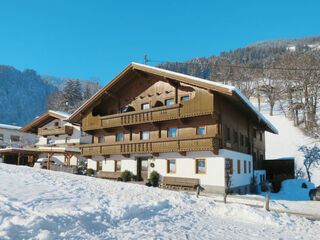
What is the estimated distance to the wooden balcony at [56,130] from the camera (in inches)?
1482

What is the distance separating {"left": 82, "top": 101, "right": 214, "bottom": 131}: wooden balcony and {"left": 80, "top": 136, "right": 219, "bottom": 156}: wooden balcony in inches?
75.9

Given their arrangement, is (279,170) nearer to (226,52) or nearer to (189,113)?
(189,113)

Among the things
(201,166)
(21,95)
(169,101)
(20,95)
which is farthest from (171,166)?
(21,95)

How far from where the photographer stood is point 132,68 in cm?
2467

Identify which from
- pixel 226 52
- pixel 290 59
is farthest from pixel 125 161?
pixel 226 52

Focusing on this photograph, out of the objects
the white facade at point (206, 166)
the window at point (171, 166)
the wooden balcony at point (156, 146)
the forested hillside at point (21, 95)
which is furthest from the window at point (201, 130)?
the forested hillside at point (21, 95)

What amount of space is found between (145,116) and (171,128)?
261 cm

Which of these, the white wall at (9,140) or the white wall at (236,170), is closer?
the white wall at (236,170)

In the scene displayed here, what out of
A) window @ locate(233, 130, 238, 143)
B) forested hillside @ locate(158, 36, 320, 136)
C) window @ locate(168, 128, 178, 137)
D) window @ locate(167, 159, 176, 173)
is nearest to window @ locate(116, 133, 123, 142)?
window @ locate(168, 128, 178, 137)

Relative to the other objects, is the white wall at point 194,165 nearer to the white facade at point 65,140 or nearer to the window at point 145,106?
the window at point 145,106

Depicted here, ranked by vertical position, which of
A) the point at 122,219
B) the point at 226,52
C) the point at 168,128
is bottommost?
the point at 122,219

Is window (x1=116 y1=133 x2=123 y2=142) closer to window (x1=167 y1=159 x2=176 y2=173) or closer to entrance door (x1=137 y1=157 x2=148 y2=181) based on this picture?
entrance door (x1=137 y1=157 x2=148 y2=181)

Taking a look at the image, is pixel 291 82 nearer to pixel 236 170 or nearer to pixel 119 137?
pixel 236 170

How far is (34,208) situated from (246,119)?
23.5 meters
